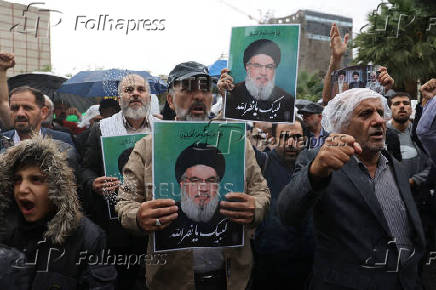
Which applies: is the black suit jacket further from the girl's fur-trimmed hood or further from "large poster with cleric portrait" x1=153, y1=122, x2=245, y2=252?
the girl's fur-trimmed hood

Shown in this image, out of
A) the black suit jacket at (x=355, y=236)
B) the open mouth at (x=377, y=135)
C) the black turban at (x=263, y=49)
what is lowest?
the black suit jacket at (x=355, y=236)

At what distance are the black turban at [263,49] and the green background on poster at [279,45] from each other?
2 cm

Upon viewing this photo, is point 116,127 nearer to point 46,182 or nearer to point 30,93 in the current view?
point 30,93

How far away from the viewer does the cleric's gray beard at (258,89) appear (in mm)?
2535

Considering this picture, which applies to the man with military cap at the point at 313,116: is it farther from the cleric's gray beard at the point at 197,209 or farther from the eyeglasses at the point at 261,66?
the cleric's gray beard at the point at 197,209

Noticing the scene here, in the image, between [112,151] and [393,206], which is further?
[112,151]

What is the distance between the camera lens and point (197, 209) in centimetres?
190

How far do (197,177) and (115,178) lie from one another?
0.74 m

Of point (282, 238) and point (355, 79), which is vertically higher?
point (355, 79)

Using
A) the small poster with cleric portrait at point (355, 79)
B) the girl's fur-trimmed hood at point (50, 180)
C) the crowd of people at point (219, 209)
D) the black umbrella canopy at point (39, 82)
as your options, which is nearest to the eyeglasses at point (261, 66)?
the crowd of people at point (219, 209)

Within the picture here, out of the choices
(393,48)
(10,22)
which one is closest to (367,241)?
(10,22)

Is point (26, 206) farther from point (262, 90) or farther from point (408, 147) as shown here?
point (408, 147)

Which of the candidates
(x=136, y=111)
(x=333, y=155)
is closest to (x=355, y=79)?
(x=333, y=155)

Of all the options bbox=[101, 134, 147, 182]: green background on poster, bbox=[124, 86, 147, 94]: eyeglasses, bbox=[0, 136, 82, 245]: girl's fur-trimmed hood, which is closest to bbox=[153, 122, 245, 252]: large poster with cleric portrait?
bbox=[0, 136, 82, 245]: girl's fur-trimmed hood
